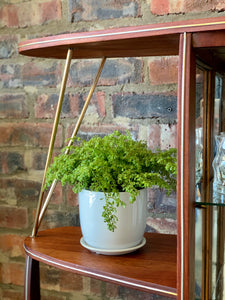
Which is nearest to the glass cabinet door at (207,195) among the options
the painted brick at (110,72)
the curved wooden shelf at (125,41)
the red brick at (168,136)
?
the curved wooden shelf at (125,41)

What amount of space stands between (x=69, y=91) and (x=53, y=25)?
0.75ft

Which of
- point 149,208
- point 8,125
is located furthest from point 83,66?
point 149,208

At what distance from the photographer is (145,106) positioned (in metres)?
1.35

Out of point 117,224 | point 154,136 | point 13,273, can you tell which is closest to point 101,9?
point 154,136

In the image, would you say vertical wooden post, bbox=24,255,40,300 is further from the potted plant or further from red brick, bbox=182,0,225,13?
red brick, bbox=182,0,225,13

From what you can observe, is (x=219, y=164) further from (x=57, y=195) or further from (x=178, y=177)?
(x=57, y=195)

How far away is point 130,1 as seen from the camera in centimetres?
132

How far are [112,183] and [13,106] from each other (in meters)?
0.71

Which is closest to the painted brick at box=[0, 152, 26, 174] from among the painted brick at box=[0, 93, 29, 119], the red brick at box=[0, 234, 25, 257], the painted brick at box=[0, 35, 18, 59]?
the painted brick at box=[0, 93, 29, 119]

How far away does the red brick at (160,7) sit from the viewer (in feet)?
4.18

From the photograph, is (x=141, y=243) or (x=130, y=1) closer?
(x=141, y=243)

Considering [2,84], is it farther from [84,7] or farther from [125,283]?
[125,283]

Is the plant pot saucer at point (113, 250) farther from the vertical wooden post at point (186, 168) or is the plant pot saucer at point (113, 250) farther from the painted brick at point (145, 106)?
the painted brick at point (145, 106)

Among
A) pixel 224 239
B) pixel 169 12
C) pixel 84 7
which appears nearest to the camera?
pixel 224 239
